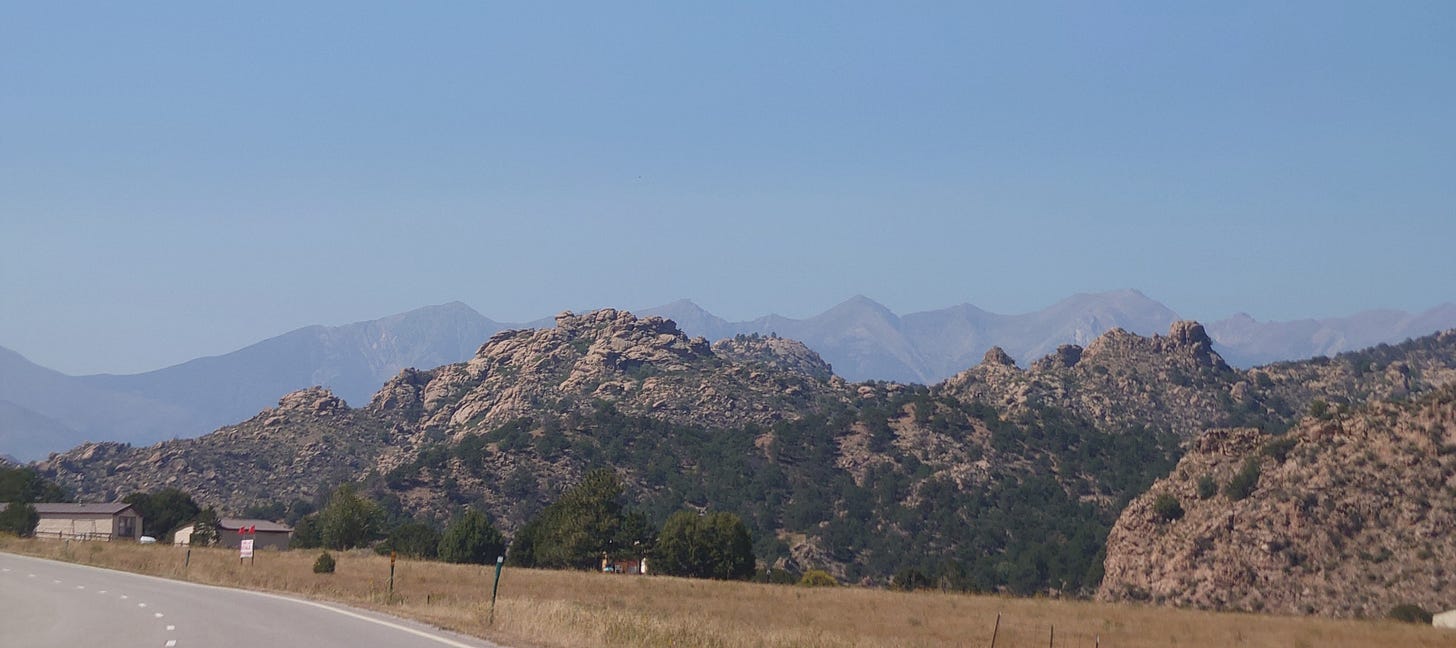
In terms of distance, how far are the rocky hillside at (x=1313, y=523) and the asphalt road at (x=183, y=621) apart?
50137mm

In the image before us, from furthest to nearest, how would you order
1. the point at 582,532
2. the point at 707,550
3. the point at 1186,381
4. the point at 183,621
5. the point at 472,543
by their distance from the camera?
the point at 1186,381 < the point at 472,543 < the point at 582,532 < the point at 707,550 < the point at 183,621

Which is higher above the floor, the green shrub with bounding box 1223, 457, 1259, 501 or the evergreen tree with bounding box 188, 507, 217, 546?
the green shrub with bounding box 1223, 457, 1259, 501

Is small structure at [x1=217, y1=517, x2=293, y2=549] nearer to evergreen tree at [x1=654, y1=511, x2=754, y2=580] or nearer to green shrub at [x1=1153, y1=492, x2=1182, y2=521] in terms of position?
evergreen tree at [x1=654, y1=511, x2=754, y2=580]

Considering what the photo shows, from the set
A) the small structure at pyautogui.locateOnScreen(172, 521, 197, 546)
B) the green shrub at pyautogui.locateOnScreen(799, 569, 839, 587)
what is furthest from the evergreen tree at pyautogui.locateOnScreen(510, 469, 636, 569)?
the small structure at pyautogui.locateOnScreen(172, 521, 197, 546)

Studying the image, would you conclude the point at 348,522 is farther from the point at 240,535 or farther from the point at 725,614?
the point at 725,614

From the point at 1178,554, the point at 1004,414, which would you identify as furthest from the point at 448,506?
the point at 1178,554

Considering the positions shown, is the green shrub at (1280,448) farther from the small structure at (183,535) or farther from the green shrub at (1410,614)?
the small structure at (183,535)

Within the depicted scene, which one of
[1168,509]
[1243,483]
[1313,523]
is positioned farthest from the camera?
[1168,509]

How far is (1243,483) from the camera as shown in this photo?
79.2 metres

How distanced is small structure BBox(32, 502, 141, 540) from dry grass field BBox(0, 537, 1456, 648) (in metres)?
43.6

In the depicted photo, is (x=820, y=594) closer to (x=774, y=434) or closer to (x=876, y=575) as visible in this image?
(x=876, y=575)

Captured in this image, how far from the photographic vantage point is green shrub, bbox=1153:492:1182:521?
8281 cm

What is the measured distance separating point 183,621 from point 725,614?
19.3 m

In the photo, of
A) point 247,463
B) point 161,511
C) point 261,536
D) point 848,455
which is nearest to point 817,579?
point 261,536
